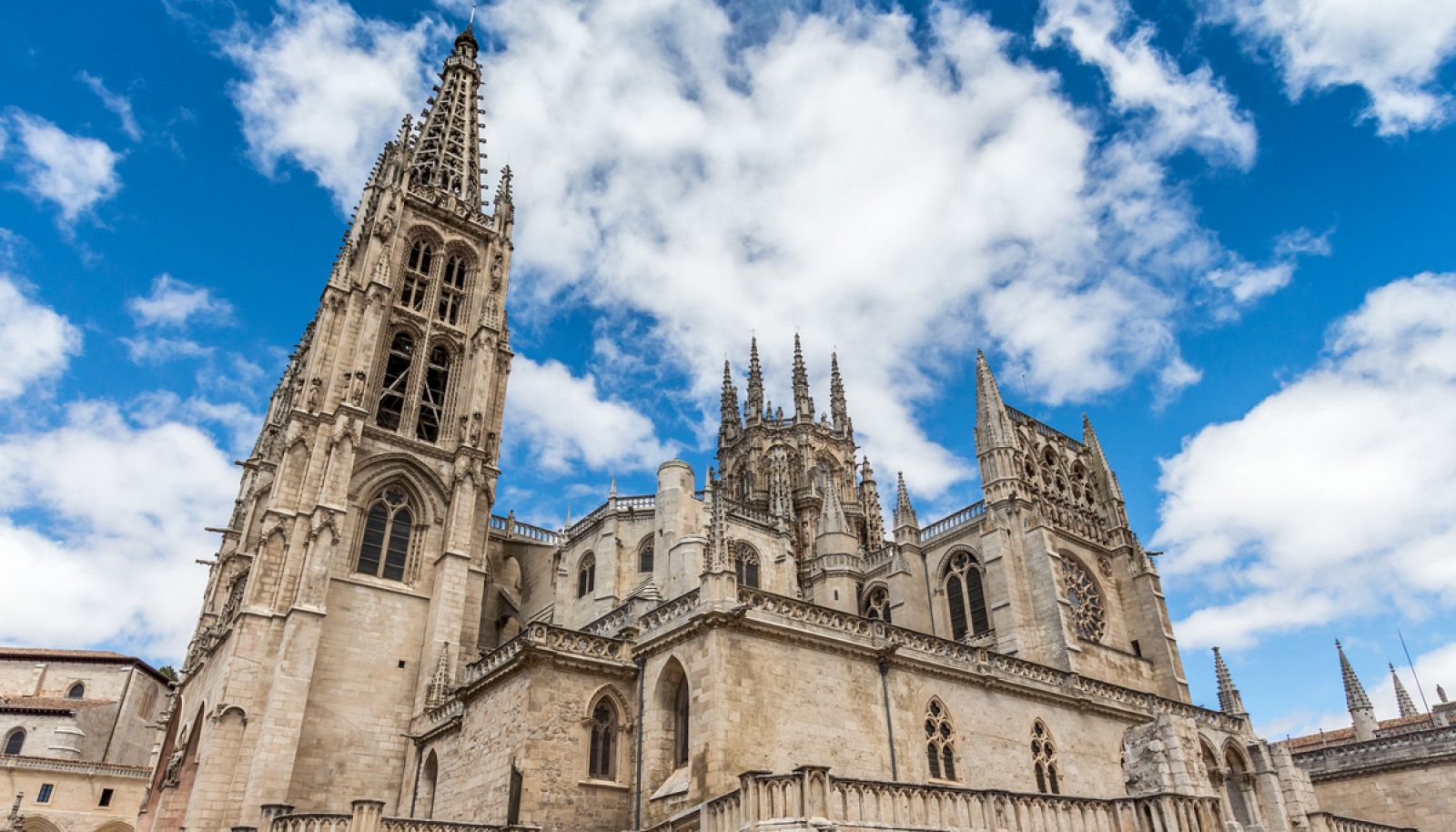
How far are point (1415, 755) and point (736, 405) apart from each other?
39.2 m

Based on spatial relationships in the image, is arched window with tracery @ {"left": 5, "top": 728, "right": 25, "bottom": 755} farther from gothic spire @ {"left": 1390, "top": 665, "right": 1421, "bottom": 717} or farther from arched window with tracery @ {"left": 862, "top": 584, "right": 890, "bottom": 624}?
gothic spire @ {"left": 1390, "top": 665, "right": 1421, "bottom": 717}

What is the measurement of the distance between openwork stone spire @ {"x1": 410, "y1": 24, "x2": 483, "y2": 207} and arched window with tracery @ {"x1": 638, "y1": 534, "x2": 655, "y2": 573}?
1688 centimetres

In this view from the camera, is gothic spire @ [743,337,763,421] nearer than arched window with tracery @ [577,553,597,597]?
No

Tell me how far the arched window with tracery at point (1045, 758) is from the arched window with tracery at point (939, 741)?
2675mm

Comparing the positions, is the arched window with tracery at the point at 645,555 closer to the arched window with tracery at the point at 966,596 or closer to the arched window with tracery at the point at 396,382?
the arched window with tracery at the point at 396,382

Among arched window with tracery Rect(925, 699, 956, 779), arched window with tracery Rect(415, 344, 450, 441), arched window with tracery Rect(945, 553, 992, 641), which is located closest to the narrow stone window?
arched window with tracery Rect(945, 553, 992, 641)

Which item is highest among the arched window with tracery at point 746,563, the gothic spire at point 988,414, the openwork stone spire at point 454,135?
the openwork stone spire at point 454,135

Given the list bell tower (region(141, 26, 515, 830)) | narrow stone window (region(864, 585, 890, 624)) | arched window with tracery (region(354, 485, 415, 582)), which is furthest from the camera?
narrow stone window (region(864, 585, 890, 624))

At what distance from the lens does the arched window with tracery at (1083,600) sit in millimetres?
30875

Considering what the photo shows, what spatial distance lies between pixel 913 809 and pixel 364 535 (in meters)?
20.8

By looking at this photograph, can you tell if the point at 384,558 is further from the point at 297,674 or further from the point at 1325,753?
the point at 1325,753

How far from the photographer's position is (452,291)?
35.4 m

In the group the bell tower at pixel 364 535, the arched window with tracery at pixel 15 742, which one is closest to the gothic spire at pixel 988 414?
the bell tower at pixel 364 535

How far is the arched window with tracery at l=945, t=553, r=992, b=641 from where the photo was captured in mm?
31422
